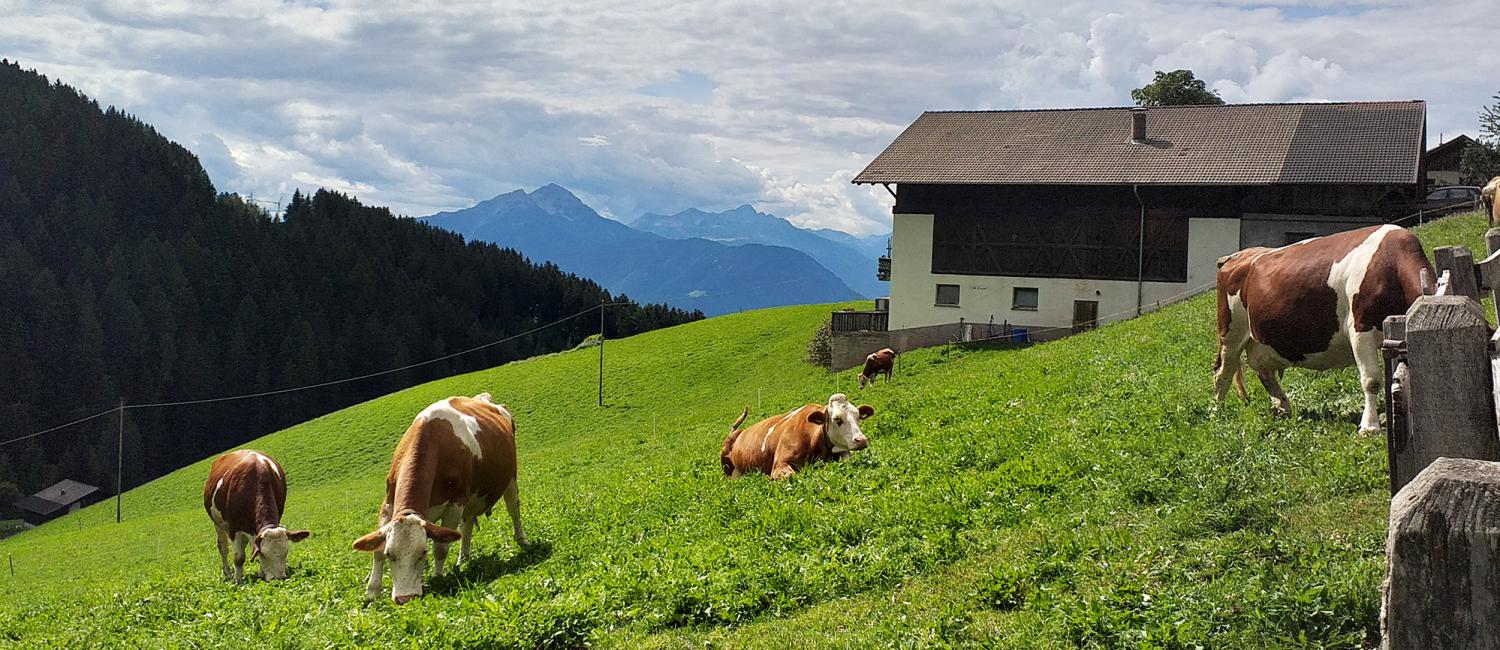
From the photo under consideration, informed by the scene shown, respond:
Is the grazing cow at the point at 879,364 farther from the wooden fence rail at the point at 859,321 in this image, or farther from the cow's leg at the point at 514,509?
the cow's leg at the point at 514,509

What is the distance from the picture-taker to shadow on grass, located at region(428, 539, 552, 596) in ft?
36.2

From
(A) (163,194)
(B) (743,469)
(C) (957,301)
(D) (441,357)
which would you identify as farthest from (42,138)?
(B) (743,469)

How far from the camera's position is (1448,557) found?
7.59 ft

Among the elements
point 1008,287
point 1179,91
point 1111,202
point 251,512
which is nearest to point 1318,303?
point 251,512

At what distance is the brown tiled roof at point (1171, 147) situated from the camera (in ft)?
133

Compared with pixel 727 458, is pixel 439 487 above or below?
above

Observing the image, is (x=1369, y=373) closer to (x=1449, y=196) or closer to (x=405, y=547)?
(x=405, y=547)

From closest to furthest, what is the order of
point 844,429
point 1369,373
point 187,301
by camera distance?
point 1369,373, point 844,429, point 187,301

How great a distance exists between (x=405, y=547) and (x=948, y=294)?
3827 cm

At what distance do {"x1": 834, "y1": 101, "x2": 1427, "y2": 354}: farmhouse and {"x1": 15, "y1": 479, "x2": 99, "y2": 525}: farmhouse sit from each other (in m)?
85.4

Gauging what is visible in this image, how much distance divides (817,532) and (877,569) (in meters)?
1.51

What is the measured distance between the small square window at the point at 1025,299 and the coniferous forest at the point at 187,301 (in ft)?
271

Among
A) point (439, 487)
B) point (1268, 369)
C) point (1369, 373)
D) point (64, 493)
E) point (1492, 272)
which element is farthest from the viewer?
point (64, 493)

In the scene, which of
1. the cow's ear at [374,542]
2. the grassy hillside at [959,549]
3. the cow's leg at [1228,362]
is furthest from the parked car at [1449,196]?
the cow's ear at [374,542]
